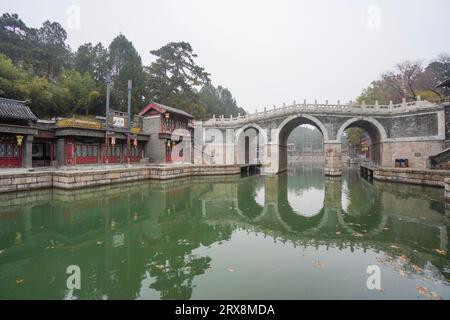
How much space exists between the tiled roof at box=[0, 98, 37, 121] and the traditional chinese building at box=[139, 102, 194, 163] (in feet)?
33.2

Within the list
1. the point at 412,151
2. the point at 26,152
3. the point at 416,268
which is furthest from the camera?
the point at 412,151

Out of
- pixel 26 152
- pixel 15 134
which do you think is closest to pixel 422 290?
pixel 26 152

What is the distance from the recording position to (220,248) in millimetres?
6492

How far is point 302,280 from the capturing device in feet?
15.2

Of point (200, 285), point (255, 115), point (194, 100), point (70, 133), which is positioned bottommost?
point (200, 285)

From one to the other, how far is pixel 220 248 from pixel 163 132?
→ 763 inches

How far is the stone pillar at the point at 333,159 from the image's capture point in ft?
79.6

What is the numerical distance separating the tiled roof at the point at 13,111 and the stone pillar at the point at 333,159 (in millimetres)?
24499

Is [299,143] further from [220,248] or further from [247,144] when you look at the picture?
[220,248]

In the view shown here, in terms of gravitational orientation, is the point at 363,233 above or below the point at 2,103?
below

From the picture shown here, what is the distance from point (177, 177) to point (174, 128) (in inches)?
270

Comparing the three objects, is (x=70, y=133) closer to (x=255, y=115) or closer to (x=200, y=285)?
(x=200, y=285)

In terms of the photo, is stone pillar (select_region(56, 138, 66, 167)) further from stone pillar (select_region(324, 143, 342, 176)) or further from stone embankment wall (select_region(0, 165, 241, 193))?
stone pillar (select_region(324, 143, 342, 176))

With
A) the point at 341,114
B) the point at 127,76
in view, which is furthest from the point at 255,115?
the point at 127,76
